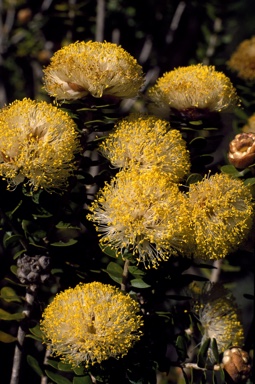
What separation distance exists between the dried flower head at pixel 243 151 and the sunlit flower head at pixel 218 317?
39 centimetres

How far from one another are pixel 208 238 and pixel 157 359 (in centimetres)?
37

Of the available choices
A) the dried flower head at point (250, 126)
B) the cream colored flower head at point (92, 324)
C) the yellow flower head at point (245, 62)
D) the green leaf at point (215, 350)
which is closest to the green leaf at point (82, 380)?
the cream colored flower head at point (92, 324)

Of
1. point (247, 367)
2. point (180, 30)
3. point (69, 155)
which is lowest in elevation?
point (247, 367)

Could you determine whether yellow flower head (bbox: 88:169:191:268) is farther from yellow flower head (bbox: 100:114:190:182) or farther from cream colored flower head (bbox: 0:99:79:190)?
cream colored flower head (bbox: 0:99:79:190)

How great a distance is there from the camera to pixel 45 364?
1.64 metres

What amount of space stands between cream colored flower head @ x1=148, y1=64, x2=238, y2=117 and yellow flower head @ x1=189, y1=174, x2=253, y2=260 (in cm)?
25

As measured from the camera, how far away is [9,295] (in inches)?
64.2

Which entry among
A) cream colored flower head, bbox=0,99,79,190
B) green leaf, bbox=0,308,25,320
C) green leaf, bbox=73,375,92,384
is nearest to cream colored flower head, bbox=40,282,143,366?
green leaf, bbox=73,375,92,384

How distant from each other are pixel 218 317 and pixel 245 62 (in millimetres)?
981

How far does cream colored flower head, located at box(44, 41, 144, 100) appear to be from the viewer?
1.50m

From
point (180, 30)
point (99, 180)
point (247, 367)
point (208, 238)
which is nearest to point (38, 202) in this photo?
point (99, 180)

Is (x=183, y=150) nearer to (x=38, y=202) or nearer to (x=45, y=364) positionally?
(x=38, y=202)

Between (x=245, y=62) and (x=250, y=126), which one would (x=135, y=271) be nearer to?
(x=250, y=126)

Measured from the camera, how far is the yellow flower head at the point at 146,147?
1.47 meters
